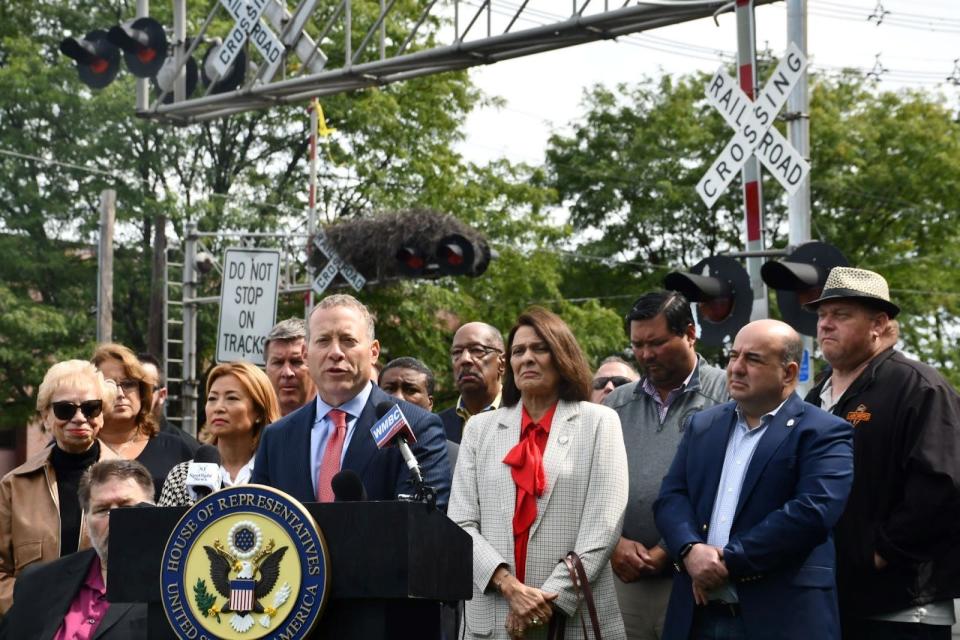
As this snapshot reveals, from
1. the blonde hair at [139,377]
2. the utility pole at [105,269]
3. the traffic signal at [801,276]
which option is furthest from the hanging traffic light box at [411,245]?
the blonde hair at [139,377]

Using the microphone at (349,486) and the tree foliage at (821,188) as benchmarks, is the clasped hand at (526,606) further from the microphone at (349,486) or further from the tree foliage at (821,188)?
the tree foliage at (821,188)

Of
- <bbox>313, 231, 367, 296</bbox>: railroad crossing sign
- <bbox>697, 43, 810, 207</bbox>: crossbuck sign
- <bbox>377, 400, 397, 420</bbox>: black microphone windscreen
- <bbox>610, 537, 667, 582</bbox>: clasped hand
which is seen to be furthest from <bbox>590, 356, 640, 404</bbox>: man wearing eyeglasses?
<bbox>313, 231, 367, 296</bbox>: railroad crossing sign

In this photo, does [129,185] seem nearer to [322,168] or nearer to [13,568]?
[322,168]

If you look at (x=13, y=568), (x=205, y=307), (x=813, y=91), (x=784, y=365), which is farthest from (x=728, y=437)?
(x=813, y=91)

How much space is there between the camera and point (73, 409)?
7520 millimetres

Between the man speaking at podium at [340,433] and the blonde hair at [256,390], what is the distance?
1332 millimetres

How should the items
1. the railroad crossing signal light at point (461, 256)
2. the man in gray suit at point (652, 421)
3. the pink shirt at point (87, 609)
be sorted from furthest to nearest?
1. the railroad crossing signal light at point (461, 256)
2. the man in gray suit at point (652, 421)
3. the pink shirt at point (87, 609)

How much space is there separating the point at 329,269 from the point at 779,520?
1871 cm

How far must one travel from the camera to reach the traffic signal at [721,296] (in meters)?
10.4

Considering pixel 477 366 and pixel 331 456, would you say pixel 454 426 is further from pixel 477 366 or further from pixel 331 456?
pixel 331 456

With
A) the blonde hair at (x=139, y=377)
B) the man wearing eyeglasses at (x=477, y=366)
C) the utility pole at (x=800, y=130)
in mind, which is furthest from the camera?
the utility pole at (x=800, y=130)

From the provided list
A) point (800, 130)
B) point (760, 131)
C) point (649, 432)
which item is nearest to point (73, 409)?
point (649, 432)

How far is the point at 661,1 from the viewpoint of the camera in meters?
11.6

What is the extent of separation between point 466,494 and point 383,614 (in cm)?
229
